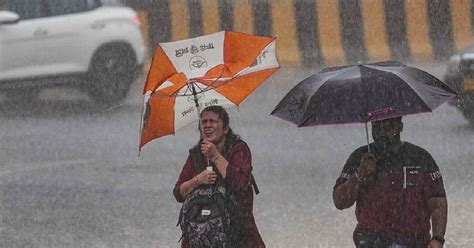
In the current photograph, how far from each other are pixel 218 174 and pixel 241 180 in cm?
10

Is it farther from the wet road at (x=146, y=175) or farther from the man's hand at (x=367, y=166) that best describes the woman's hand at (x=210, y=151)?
the wet road at (x=146, y=175)

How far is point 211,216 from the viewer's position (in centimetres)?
548

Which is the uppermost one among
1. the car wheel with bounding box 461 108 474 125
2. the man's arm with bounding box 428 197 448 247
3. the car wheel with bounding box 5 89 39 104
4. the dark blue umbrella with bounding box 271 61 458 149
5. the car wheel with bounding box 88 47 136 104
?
the dark blue umbrella with bounding box 271 61 458 149

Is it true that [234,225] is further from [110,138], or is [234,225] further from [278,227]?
[110,138]

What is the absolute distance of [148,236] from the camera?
30.1 ft

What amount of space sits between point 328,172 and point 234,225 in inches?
219

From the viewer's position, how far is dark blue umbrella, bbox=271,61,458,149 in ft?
17.4

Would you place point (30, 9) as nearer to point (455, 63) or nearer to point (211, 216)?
point (455, 63)

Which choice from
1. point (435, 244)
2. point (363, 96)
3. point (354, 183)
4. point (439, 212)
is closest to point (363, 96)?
point (363, 96)

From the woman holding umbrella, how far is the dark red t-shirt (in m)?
0.53

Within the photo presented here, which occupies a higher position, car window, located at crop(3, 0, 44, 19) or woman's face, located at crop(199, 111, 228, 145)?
woman's face, located at crop(199, 111, 228, 145)

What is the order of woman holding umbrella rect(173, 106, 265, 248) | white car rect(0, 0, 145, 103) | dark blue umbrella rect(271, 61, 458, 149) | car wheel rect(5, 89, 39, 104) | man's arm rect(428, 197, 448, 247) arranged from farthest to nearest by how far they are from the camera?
car wheel rect(5, 89, 39, 104)
white car rect(0, 0, 145, 103)
woman holding umbrella rect(173, 106, 265, 248)
man's arm rect(428, 197, 448, 247)
dark blue umbrella rect(271, 61, 458, 149)

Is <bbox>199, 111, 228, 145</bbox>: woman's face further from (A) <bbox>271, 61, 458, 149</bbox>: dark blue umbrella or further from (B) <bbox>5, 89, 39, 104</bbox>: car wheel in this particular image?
(B) <bbox>5, 89, 39, 104</bbox>: car wheel

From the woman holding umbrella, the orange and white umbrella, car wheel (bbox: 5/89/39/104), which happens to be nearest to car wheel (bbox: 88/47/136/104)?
car wheel (bbox: 5/89/39/104)
